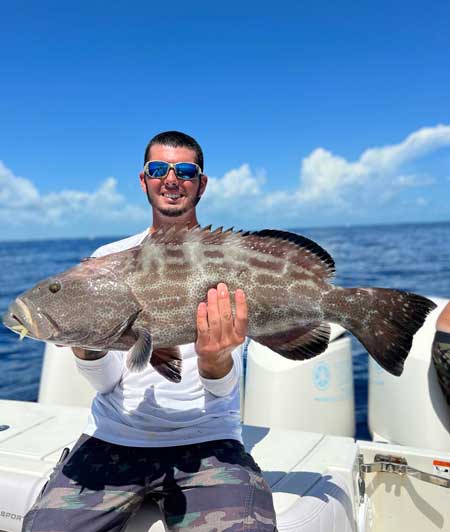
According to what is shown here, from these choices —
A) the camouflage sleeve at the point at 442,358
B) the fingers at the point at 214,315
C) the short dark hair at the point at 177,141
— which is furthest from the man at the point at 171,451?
the camouflage sleeve at the point at 442,358

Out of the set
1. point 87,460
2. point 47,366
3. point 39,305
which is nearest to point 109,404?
point 87,460

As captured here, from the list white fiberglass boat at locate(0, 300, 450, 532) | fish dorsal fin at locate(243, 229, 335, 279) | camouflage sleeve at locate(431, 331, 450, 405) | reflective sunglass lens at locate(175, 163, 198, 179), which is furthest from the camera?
camouflage sleeve at locate(431, 331, 450, 405)

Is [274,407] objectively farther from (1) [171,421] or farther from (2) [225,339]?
(2) [225,339]

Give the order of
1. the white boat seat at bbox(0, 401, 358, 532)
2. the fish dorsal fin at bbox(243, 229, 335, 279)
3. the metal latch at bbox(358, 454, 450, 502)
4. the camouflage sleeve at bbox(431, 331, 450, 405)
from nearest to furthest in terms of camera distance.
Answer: the fish dorsal fin at bbox(243, 229, 335, 279)
the white boat seat at bbox(0, 401, 358, 532)
the metal latch at bbox(358, 454, 450, 502)
the camouflage sleeve at bbox(431, 331, 450, 405)

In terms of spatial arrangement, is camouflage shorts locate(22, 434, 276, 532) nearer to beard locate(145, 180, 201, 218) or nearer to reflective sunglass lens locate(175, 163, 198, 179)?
beard locate(145, 180, 201, 218)

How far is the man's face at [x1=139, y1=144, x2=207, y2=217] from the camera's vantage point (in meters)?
3.60

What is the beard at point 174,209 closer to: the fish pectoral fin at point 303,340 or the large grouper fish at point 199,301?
→ the large grouper fish at point 199,301

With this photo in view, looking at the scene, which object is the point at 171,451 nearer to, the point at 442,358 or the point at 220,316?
the point at 220,316

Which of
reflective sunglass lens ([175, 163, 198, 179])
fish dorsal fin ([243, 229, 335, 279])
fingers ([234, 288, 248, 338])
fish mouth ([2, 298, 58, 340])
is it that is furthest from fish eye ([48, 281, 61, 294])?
reflective sunglass lens ([175, 163, 198, 179])

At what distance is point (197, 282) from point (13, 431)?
9.33 ft

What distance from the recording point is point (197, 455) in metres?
3.07

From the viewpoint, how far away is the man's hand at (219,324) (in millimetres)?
2646

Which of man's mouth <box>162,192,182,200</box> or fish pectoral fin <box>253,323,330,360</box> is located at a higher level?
man's mouth <box>162,192,182,200</box>

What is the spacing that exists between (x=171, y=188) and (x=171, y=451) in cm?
177
